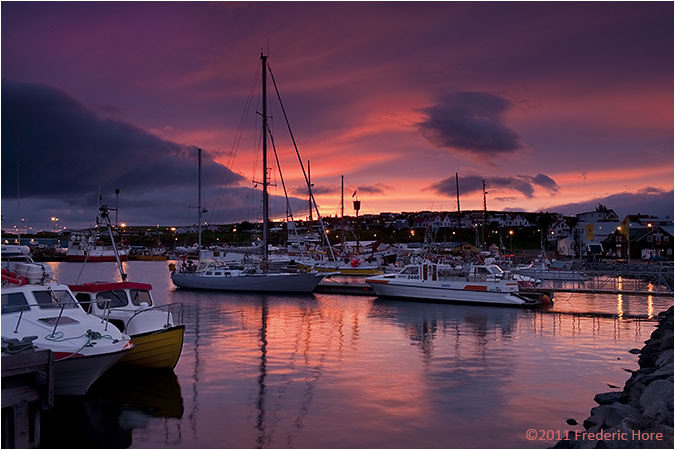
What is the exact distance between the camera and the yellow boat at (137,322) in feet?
60.2

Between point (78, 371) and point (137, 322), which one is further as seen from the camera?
point (137, 322)

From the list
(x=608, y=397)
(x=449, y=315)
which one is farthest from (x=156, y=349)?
(x=449, y=315)

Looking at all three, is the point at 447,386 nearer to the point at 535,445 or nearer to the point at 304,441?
the point at 535,445

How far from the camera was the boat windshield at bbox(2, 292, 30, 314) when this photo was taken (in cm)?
1533

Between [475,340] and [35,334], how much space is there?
18.6 metres

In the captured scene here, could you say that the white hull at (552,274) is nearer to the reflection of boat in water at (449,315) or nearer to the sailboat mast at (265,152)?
the reflection of boat in water at (449,315)

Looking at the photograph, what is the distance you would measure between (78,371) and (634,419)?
13.7 meters

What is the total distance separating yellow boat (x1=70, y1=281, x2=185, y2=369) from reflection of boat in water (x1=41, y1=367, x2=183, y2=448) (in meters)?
0.60

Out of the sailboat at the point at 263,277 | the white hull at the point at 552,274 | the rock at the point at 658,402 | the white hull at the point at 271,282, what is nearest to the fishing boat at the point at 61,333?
the rock at the point at 658,402

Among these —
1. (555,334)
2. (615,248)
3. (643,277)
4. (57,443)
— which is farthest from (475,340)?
(615,248)

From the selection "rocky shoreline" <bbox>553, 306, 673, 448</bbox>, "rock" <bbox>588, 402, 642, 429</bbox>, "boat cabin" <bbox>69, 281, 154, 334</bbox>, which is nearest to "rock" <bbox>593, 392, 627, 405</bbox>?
"rocky shoreline" <bbox>553, 306, 673, 448</bbox>

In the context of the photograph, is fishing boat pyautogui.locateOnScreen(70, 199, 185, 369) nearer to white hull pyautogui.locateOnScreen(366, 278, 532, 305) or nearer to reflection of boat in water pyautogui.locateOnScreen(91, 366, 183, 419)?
reflection of boat in water pyautogui.locateOnScreen(91, 366, 183, 419)

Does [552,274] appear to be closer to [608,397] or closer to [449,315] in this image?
[449,315]

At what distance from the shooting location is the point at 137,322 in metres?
18.5
